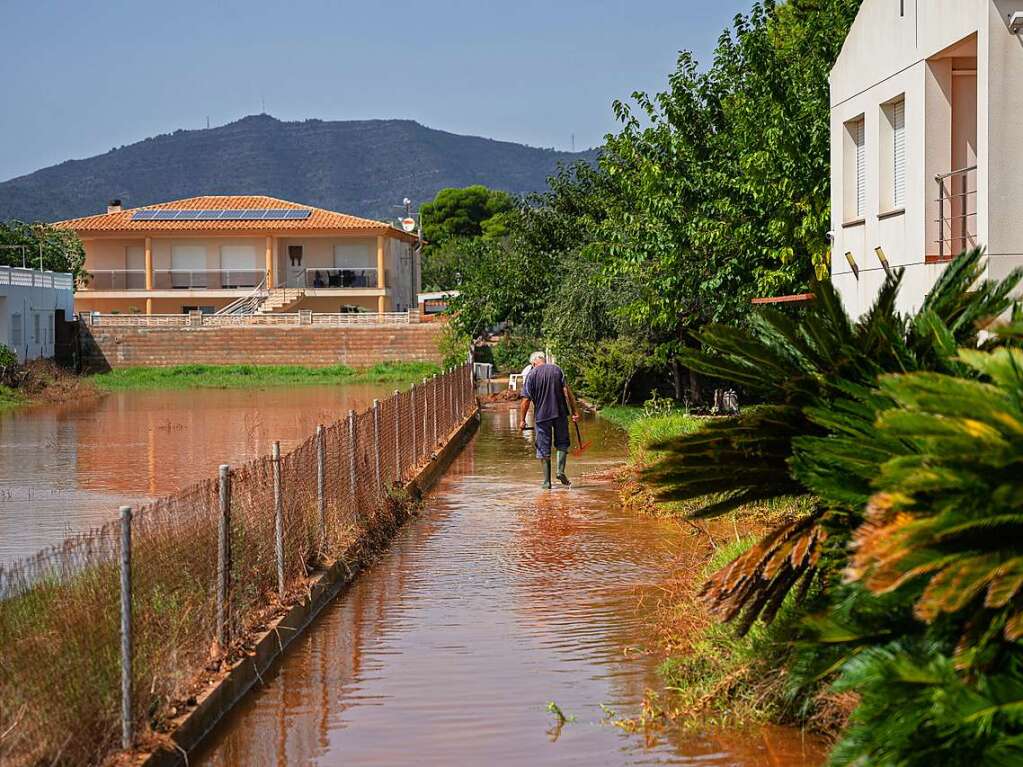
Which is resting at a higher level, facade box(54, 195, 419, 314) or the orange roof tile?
the orange roof tile

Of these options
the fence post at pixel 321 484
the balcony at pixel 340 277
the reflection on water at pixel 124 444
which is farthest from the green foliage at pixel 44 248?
the fence post at pixel 321 484

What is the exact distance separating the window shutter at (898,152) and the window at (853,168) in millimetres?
1236

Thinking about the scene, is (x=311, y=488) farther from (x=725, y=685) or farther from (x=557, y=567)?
(x=725, y=685)

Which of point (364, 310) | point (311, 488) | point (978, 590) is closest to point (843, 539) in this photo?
point (978, 590)

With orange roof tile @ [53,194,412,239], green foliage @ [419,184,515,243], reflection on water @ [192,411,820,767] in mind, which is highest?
green foliage @ [419,184,515,243]

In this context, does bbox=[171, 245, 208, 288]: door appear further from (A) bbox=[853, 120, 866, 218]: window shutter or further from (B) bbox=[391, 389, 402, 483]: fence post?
(A) bbox=[853, 120, 866, 218]: window shutter

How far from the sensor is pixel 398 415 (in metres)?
17.1

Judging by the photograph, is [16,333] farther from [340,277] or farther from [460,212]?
[460,212]

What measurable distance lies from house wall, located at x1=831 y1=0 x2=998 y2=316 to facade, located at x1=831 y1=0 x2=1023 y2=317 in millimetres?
12

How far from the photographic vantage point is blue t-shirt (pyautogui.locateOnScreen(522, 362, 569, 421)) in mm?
17328

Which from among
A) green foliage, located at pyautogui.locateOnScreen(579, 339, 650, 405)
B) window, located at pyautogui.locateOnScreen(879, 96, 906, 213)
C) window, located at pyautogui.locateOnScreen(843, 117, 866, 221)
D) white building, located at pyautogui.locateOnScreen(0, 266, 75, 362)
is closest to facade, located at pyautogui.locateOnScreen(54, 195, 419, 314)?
white building, located at pyautogui.locateOnScreen(0, 266, 75, 362)

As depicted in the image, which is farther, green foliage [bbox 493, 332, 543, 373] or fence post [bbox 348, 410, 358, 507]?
green foliage [bbox 493, 332, 543, 373]

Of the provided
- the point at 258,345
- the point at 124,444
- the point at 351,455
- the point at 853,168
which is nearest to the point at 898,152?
the point at 853,168

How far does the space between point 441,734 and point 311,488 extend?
Result: 4282 mm
